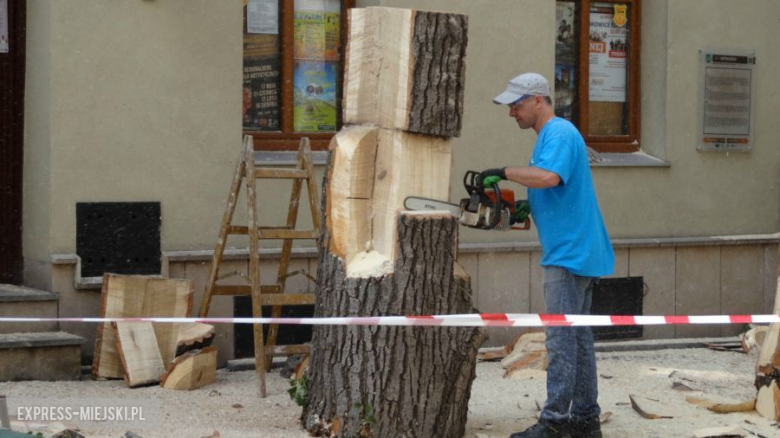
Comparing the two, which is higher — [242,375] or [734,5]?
[734,5]

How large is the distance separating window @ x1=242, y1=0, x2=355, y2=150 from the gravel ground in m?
1.74

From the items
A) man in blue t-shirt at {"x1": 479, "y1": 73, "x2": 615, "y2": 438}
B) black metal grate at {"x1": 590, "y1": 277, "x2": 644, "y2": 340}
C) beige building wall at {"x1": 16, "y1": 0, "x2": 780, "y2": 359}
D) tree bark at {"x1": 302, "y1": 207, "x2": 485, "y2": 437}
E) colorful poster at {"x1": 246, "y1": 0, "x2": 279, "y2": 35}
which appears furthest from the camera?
black metal grate at {"x1": 590, "y1": 277, "x2": 644, "y2": 340}

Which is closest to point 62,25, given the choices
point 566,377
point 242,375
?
point 242,375

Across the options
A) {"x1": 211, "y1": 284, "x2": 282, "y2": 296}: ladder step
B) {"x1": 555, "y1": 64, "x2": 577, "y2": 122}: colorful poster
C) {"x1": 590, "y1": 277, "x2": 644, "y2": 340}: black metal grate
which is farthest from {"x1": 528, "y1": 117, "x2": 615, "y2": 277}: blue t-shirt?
{"x1": 555, "y1": 64, "x2": 577, "y2": 122}: colorful poster

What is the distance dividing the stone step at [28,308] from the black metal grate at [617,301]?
396 centimetres

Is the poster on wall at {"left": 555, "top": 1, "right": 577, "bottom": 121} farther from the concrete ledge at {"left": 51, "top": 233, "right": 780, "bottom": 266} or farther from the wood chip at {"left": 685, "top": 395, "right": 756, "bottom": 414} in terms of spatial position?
the wood chip at {"left": 685, "top": 395, "right": 756, "bottom": 414}

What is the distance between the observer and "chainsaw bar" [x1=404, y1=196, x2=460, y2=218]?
18.4 feet

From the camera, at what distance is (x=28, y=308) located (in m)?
7.19

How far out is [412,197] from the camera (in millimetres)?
5617

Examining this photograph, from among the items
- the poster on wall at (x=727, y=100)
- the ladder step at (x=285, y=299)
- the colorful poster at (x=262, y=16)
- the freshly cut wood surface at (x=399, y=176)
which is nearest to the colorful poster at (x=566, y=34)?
the poster on wall at (x=727, y=100)

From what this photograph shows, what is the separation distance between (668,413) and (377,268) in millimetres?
2055

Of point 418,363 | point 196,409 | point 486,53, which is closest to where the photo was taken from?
point 418,363

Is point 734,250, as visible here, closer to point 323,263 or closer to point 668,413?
point 668,413

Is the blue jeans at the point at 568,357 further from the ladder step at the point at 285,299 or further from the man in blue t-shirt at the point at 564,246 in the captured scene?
the ladder step at the point at 285,299
